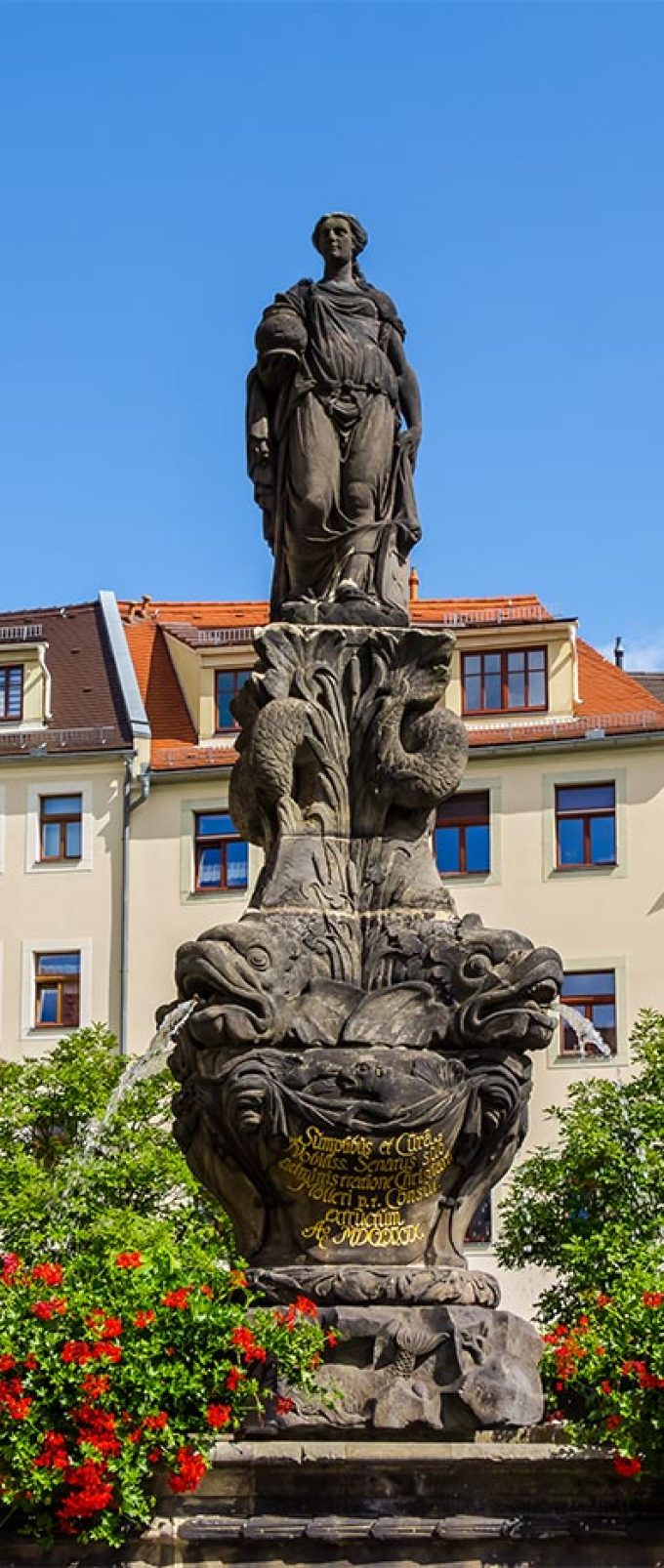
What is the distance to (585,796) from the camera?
4959cm

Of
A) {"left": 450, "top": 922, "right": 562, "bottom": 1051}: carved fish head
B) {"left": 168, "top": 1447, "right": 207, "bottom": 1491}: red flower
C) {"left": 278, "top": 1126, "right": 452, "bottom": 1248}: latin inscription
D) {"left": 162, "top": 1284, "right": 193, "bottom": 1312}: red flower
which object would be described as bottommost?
{"left": 168, "top": 1447, "right": 207, "bottom": 1491}: red flower

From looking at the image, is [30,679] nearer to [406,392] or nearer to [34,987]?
[34,987]

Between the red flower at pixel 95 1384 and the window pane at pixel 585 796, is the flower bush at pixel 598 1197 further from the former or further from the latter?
the window pane at pixel 585 796

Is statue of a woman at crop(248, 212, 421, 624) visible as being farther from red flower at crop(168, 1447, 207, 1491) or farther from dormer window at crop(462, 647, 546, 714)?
dormer window at crop(462, 647, 546, 714)

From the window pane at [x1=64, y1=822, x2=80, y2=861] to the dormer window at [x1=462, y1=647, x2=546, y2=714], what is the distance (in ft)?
22.4

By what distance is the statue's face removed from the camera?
16.2 m

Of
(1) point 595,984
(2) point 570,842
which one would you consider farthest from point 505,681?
(1) point 595,984

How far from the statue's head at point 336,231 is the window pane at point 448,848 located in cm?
3385

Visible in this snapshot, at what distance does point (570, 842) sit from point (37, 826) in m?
9.15

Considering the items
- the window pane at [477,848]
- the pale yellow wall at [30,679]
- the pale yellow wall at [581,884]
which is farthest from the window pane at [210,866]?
the pale yellow wall at [30,679]

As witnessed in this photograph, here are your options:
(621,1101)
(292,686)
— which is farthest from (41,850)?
(292,686)

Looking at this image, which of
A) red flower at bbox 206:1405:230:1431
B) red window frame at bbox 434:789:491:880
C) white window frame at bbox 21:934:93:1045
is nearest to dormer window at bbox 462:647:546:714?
red window frame at bbox 434:789:491:880

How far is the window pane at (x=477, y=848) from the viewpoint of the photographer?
49.8 m

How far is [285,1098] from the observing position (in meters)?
13.5
